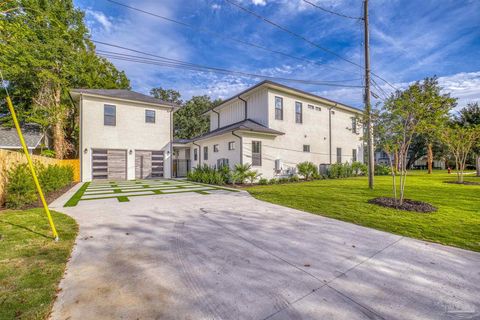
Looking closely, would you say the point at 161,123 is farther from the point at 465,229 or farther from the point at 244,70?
the point at 465,229

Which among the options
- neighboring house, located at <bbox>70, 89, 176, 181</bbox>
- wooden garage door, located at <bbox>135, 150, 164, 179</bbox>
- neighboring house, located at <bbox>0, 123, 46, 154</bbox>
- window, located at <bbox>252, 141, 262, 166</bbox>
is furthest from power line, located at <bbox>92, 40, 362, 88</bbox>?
neighboring house, located at <bbox>0, 123, 46, 154</bbox>

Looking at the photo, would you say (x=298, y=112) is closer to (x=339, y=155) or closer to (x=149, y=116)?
(x=339, y=155)

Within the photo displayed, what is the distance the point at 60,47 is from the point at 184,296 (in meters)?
22.3

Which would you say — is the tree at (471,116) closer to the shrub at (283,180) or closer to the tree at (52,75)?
the shrub at (283,180)

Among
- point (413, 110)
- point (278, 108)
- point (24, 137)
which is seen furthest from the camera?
point (24, 137)

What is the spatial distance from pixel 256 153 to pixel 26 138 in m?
15.9

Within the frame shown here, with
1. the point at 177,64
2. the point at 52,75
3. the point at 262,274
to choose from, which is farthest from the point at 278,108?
the point at 52,75

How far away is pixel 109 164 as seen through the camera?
14.7 metres

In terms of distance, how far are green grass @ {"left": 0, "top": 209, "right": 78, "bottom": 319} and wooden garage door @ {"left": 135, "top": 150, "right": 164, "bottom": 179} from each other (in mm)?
11347

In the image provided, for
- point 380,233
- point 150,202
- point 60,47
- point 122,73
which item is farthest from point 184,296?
point 122,73

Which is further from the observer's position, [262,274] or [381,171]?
[381,171]

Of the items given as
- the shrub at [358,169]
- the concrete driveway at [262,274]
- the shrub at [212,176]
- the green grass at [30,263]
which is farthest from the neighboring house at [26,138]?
the shrub at [358,169]

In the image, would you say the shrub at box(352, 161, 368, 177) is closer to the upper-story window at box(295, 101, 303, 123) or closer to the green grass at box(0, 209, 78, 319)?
the upper-story window at box(295, 101, 303, 123)

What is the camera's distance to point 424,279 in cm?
236
